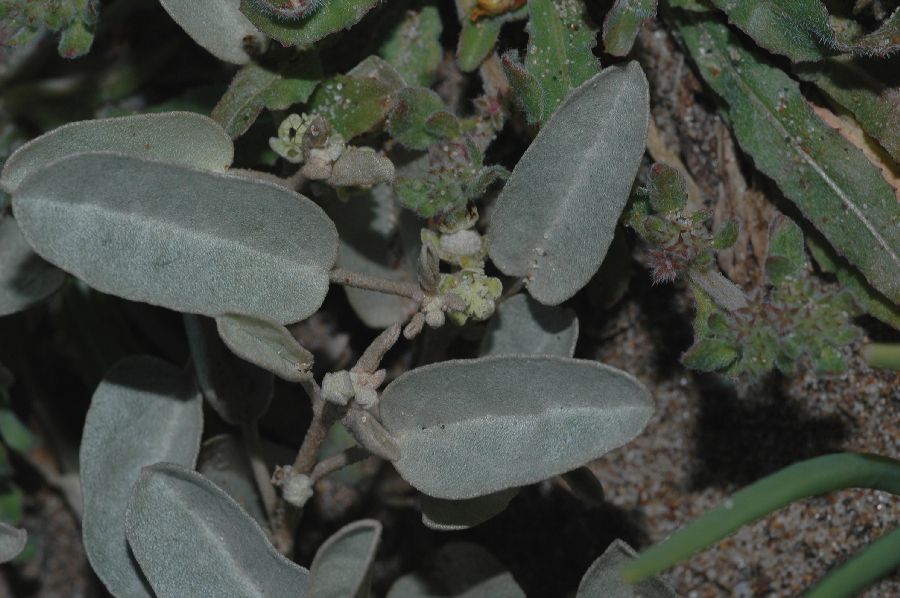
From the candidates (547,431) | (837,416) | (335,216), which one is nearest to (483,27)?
(335,216)

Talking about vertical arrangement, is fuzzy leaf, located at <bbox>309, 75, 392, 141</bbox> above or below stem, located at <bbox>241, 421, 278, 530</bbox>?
above

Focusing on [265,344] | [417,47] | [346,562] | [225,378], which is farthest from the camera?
[417,47]

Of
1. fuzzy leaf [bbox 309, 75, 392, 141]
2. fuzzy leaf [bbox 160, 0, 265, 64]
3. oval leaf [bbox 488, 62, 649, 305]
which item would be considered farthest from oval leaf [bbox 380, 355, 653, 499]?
fuzzy leaf [bbox 160, 0, 265, 64]

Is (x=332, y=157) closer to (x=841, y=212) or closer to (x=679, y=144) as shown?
(x=679, y=144)

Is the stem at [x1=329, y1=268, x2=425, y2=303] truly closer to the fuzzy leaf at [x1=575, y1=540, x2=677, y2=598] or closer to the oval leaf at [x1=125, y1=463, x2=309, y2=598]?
the oval leaf at [x1=125, y1=463, x2=309, y2=598]

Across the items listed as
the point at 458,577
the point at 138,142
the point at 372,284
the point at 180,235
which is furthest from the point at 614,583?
the point at 138,142

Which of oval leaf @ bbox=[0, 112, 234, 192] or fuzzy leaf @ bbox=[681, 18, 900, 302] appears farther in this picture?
fuzzy leaf @ bbox=[681, 18, 900, 302]

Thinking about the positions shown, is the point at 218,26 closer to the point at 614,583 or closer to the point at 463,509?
the point at 463,509

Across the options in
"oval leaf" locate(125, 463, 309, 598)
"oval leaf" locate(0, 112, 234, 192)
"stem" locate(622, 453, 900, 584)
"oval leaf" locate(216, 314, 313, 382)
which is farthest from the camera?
"oval leaf" locate(125, 463, 309, 598)
